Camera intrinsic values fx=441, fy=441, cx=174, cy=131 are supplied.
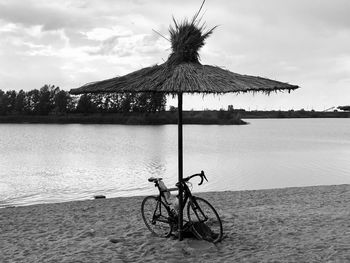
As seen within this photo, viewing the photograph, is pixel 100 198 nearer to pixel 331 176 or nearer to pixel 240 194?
→ pixel 240 194

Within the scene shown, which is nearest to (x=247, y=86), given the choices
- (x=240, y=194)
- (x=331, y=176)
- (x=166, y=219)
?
(x=166, y=219)

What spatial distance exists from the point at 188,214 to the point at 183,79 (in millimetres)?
1957

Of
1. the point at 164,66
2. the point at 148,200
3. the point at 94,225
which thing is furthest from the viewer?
the point at 94,225

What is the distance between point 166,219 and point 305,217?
344 cm

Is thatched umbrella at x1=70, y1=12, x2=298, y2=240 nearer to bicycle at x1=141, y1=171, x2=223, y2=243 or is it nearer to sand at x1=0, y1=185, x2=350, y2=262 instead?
bicycle at x1=141, y1=171, x2=223, y2=243

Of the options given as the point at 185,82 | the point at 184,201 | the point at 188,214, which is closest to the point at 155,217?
the point at 188,214

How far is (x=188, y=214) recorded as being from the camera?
6.41 metres

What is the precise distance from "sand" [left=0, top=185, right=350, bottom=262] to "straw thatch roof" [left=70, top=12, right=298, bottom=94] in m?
2.24

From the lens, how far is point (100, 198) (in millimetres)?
13719

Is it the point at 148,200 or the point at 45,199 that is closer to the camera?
the point at 148,200

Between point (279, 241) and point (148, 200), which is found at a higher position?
point (148, 200)

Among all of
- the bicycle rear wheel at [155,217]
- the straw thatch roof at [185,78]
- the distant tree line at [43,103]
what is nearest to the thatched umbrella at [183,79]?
the straw thatch roof at [185,78]

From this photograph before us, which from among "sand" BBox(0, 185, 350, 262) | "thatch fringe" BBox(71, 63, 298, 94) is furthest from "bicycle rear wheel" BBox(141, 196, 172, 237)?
"thatch fringe" BBox(71, 63, 298, 94)

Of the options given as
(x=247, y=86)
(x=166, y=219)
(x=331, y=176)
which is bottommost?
(x=331, y=176)
